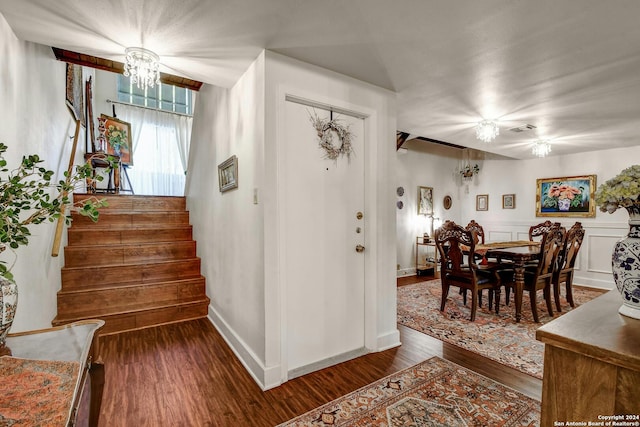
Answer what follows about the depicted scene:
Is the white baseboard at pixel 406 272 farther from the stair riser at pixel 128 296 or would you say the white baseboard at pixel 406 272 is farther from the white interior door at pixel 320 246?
the stair riser at pixel 128 296

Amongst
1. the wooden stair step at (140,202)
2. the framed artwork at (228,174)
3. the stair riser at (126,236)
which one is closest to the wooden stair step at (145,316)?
the stair riser at (126,236)

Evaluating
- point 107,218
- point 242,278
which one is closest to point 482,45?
point 242,278

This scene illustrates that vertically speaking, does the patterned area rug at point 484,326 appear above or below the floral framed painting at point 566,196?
below

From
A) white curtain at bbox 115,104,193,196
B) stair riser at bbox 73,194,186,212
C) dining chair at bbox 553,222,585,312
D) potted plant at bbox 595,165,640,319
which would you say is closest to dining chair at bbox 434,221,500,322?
dining chair at bbox 553,222,585,312

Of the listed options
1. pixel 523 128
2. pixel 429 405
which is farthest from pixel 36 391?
pixel 523 128

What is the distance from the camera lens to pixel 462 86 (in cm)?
259

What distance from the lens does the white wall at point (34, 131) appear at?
5.76ft

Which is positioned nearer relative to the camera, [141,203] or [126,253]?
[126,253]

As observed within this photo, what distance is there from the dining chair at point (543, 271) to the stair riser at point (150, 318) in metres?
3.49

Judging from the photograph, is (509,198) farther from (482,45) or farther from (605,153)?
(482,45)

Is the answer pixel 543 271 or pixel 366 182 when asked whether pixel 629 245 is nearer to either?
pixel 366 182

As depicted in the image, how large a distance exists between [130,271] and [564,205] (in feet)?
22.7

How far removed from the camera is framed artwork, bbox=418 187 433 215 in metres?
5.87

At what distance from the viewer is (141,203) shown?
4.15m
